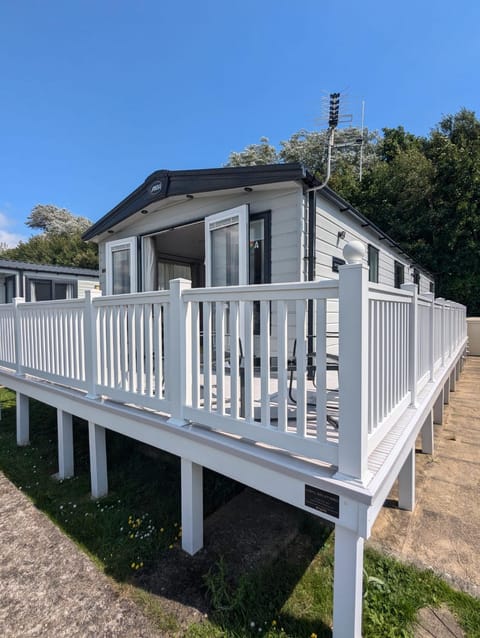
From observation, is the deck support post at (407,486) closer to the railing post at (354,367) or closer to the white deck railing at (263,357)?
the white deck railing at (263,357)

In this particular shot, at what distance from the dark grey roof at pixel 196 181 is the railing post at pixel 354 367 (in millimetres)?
2494

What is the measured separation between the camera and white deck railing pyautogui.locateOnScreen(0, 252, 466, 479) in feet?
4.86

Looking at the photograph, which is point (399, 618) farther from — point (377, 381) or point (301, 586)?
point (377, 381)

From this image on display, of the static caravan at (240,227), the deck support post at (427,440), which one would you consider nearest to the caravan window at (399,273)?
the static caravan at (240,227)

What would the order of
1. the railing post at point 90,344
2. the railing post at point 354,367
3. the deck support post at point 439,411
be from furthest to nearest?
the deck support post at point 439,411
the railing post at point 90,344
the railing post at point 354,367

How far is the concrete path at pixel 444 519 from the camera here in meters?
2.10

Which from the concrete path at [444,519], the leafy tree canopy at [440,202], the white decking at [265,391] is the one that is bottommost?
the concrete path at [444,519]

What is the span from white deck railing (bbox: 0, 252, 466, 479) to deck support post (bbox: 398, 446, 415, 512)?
51 centimetres

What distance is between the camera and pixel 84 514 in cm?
273

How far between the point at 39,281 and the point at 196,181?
1137 centimetres

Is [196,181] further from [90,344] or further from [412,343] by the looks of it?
[412,343]

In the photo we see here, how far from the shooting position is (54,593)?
1960 mm

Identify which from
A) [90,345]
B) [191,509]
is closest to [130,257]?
[90,345]

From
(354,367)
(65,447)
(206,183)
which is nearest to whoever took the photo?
(354,367)
